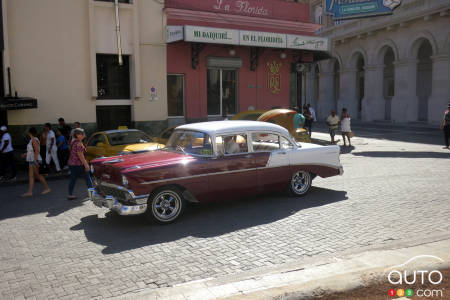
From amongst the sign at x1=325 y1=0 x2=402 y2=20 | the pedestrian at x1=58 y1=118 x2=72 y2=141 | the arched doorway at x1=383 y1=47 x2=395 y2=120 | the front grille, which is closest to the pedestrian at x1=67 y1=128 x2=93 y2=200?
the front grille

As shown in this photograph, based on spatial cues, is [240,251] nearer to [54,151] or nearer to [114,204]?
[114,204]

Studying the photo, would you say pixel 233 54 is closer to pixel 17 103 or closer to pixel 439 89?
pixel 17 103

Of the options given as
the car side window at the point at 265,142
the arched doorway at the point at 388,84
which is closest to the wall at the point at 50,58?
the car side window at the point at 265,142

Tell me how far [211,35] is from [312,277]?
1352cm

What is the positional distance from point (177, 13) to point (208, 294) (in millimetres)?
15117

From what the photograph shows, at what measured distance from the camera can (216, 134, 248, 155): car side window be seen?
26.5 feet

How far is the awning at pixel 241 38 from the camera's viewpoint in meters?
16.6

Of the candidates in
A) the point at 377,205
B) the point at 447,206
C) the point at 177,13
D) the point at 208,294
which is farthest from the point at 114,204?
the point at 177,13

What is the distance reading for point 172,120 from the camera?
60.6 feet

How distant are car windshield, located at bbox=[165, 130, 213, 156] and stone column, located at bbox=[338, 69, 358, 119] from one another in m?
33.6

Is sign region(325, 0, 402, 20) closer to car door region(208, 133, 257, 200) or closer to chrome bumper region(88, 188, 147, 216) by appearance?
car door region(208, 133, 257, 200)

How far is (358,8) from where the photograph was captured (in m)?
23.3

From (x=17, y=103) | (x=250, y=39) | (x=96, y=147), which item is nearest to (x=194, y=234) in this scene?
(x=96, y=147)

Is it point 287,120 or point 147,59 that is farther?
point 147,59
